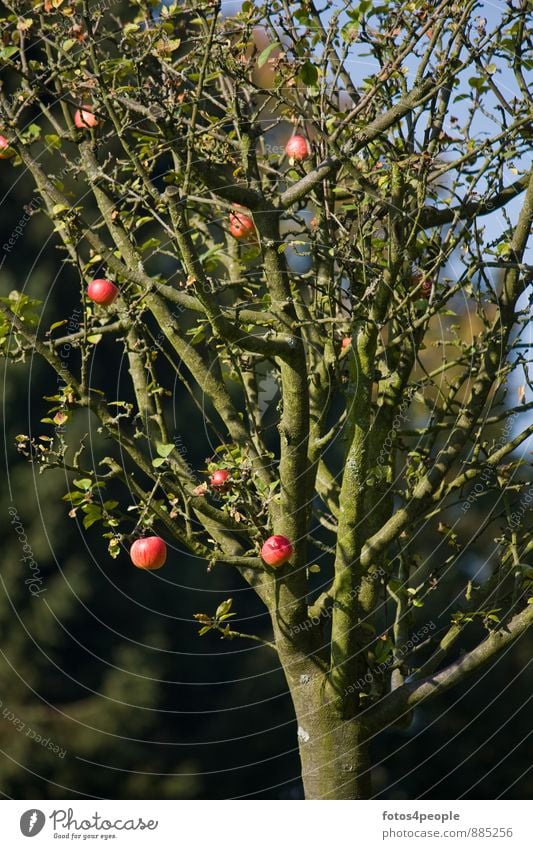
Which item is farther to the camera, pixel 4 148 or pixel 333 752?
pixel 4 148

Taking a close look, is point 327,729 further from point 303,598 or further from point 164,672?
point 164,672

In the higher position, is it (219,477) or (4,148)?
(4,148)

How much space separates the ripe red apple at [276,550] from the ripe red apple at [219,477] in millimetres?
176

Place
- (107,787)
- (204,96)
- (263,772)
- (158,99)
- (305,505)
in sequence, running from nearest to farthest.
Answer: (158,99) < (305,505) < (204,96) < (107,787) < (263,772)

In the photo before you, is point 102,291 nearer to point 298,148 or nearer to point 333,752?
point 298,148

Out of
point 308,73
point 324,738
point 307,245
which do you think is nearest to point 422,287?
point 307,245

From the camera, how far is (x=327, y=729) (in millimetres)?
2473

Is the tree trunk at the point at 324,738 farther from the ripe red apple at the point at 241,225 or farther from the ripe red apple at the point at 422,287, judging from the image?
the ripe red apple at the point at 241,225

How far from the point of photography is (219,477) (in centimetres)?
239

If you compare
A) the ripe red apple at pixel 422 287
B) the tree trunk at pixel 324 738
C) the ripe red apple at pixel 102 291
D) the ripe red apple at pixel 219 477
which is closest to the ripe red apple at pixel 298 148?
the ripe red apple at pixel 422 287

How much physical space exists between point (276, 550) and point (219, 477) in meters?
0.24

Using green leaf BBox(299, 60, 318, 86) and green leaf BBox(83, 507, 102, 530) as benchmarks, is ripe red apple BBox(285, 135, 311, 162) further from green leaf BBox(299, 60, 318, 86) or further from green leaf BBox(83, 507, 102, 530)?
green leaf BBox(83, 507, 102, 530)
